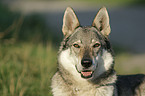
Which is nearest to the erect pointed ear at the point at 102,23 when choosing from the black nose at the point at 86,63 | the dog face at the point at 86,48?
the dog face at the point at 86,48

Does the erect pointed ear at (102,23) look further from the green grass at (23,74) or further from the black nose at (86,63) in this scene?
the green grass at (23,74)

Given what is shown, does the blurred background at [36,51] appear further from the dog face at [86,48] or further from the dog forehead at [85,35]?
the dog forehead at [85,35]

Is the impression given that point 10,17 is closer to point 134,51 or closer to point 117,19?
point 134,51

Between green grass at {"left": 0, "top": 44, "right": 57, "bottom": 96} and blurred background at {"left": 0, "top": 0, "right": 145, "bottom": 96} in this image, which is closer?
green grass at {"left": 0, "top": 44, "right": 57, "bottom": 96}

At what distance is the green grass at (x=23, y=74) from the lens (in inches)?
181

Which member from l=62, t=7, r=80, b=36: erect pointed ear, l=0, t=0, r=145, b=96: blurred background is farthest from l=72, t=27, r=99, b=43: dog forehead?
l=0, t=0, r=145, b=96: blurred background

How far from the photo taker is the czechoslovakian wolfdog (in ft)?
12.4

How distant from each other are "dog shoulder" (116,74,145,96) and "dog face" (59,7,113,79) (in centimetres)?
59

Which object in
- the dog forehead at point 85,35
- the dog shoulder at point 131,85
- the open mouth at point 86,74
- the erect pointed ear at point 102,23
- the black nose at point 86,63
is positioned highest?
the erect pointed ear at point 102,23

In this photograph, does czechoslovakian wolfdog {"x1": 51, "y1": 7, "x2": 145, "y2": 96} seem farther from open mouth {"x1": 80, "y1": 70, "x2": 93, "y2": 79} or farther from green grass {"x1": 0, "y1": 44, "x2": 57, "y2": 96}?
green grass {"x1": 0, "y1": 44, "x2": 57, "y2": 96}

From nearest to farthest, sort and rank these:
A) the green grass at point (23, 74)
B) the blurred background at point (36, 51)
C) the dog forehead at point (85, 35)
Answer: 1. the dog forehead at point (85, 35)
2. the green grass at point (23, 74)
3. the blurred background at point (36, 51)

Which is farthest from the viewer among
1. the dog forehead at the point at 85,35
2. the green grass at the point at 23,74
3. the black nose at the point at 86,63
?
the green grass at the point at 23,74

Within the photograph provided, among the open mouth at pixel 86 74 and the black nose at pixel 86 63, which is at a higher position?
the black nose at pixel 86 63

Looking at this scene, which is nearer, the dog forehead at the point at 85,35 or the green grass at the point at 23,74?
the dog forehead at the point at 85,35
